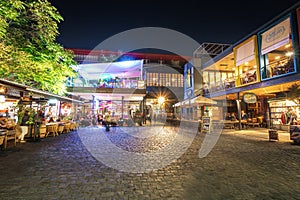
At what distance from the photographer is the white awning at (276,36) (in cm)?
922

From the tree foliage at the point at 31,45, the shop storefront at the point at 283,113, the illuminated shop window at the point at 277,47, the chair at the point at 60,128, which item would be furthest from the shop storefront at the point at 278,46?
the chair at the point at 60,128

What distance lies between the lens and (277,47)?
967cm

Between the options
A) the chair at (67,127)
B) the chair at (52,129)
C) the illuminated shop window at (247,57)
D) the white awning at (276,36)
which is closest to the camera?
the white awning at (276,36)

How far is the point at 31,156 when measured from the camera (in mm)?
5270

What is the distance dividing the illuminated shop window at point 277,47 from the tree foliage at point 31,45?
12528mm

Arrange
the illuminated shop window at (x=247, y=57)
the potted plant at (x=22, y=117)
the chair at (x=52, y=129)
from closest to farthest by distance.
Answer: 1. the potted plant at (x=22, y=117)
2. the chair at (x=52, y=129)
3. the illuminated shop window at (x=247, y=57)

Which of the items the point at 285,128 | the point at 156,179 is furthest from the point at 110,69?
the point at 285,128

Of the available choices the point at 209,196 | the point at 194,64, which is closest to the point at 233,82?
the point at 194,64

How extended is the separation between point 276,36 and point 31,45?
13888 millimetres

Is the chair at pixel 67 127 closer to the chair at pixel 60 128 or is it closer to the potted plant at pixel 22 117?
the chair at pixel 60 128

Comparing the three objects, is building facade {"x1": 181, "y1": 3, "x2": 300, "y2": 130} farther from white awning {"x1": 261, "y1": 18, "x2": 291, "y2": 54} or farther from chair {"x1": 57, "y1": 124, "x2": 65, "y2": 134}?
chair {"x1": 57, "y1": 124, "x2": 65, "y2": 134}

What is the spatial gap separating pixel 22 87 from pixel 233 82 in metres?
15.5

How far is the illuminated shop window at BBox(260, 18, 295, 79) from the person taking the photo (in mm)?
9201

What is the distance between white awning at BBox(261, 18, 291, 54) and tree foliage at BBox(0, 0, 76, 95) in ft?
41.0
